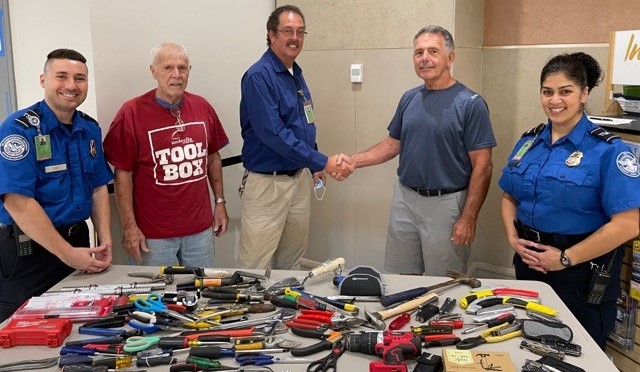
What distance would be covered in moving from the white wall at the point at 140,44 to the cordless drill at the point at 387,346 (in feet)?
6.27

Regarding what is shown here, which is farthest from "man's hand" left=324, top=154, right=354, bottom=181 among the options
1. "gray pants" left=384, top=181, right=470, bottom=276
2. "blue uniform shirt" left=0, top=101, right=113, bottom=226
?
A: "blue uniform shirt" left=0, top=101, right=113, bottom=226

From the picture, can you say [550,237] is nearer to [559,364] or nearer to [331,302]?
[559,364]

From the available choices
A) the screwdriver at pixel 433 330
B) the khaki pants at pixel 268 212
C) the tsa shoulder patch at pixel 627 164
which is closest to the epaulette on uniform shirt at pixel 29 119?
the khaki pants at pixel 268 212

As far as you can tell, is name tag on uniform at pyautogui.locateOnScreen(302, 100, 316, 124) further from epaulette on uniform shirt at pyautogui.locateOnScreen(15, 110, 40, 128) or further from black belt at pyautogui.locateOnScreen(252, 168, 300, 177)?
epaulette on uniform shirt at pyautogui.locateOnScreen(15, 110, 40, 128)

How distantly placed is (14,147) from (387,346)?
1.55m

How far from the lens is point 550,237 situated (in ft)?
7.32

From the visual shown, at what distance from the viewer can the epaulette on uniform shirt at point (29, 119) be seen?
7.09 ft

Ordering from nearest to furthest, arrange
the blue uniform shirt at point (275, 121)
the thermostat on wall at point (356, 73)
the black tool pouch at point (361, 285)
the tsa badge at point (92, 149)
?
the black tool pouch at point (361, 285)
the tsa badge at point (92, 149)
the blue uniform shirt at point (275, 121)
the thermostat on wall at point (356, 73)

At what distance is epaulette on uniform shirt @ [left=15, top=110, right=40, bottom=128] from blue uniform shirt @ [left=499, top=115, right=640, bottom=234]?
192cm

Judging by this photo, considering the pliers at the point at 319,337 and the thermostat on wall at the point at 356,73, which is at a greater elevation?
the thermostat on wall at the point at 356,73

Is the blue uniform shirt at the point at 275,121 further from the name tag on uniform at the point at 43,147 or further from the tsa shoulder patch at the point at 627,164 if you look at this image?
the tsa shoulder patch at the point at 627,164

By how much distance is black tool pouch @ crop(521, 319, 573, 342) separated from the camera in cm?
159

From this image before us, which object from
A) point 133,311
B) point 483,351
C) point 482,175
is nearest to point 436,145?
point 482,175

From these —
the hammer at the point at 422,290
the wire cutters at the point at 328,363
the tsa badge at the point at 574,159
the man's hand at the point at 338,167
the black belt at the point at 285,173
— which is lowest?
the wire cutters at the point at 328,363
